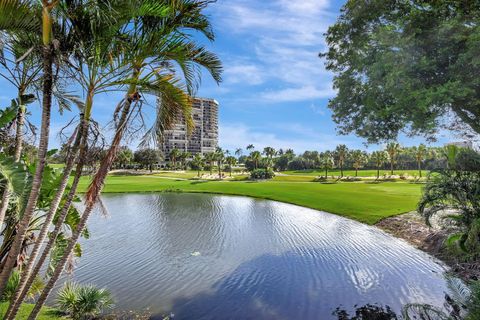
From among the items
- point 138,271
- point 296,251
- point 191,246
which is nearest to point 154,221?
point 191,246

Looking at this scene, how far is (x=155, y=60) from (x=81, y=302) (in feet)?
26.8

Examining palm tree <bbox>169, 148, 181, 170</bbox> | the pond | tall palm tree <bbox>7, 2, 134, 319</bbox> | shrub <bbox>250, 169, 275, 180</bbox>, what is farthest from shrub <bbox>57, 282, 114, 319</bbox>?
palm tree <bbox>169, 148, 181, 170</bbox>

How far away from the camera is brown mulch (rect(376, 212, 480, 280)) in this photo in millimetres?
12281

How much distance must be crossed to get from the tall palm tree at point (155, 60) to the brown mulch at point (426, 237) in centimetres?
1350

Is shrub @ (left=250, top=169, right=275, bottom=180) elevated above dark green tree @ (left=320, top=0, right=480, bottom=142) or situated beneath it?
situated beneath

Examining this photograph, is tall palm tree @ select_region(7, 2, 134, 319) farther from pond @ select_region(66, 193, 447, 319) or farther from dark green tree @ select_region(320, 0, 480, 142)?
dark green tree @ select_region(320, 0, 480, 142)

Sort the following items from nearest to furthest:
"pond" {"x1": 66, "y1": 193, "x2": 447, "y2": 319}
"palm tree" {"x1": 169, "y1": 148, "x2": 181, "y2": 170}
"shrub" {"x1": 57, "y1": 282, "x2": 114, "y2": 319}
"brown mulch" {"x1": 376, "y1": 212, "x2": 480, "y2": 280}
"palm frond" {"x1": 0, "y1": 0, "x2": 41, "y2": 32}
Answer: "palm frond" {"x1": 0, "y1": 0, "x2": 41, "y2": 32} < "shrub" {"x1": 57, "y1": 282, "x2": 114, "y2": 319} < "pond" {"x1": 66, "y1": 193, "x2": 447, "y2": 319} < "brown mulch" {"x1": 376, "y1": 212, "x2": 480, "y2": 280} < "palm tree" {"x1": 169, "y1": 148, "x2": 181, "y2": 170}

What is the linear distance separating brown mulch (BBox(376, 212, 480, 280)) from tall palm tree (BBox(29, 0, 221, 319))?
44.3ft

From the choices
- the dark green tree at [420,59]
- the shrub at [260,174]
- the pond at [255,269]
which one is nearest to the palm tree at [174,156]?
the shrub at [260,174]

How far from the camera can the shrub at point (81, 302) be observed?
27.9 feet

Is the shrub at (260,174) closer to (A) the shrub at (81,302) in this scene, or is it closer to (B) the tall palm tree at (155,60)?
(A) the shrub at (81,302)

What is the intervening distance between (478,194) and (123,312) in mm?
14194

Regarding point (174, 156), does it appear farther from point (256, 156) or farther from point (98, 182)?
point (98, 182)

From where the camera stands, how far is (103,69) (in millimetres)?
5137
